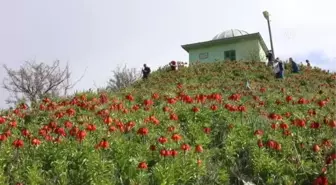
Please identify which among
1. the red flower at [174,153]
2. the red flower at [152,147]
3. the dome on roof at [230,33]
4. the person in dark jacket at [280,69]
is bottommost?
the red flower at [174,153]

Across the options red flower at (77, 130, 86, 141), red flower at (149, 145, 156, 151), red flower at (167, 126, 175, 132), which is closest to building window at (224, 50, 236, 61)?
red flower at (167, 126, 175, 132)

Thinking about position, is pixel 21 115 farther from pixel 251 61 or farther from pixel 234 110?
pixel 251 61

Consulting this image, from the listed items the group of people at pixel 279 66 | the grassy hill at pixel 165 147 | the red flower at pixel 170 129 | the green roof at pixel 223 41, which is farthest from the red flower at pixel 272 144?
the green roof at pixel 223 41

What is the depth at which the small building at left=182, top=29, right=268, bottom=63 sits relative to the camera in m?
38.9

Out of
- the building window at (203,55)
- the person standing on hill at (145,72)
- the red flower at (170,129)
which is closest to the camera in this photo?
the red flower at (170,129)

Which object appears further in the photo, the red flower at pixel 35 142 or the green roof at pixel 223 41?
the green roof at pixel 223 41

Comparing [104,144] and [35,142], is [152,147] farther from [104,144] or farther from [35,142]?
[35,142]

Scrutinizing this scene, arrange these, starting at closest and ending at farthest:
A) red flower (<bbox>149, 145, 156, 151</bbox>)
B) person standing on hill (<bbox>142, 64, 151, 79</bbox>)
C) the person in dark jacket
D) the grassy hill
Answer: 1. the grassy hill
2. red flower (<bbox>149, 145, 156, 151</bbox>)
3. the person in dark jacket
4. person standing on hill (<bbox>142, 64, 151, 79</bbox>)

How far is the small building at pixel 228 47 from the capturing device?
3888cm

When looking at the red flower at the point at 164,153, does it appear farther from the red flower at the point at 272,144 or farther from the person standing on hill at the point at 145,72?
the person standing on hill at the point at 145,72

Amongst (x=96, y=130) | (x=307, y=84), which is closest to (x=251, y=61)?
(x=307, y=84)

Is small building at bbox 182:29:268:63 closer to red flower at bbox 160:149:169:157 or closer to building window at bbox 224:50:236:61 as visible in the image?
building window at bbox 224:50:236:61

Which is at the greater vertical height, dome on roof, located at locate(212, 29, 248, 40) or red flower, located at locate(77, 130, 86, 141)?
dome on roof, located at locate(212, 29, 248, 40)

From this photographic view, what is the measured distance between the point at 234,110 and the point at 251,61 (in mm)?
21600
